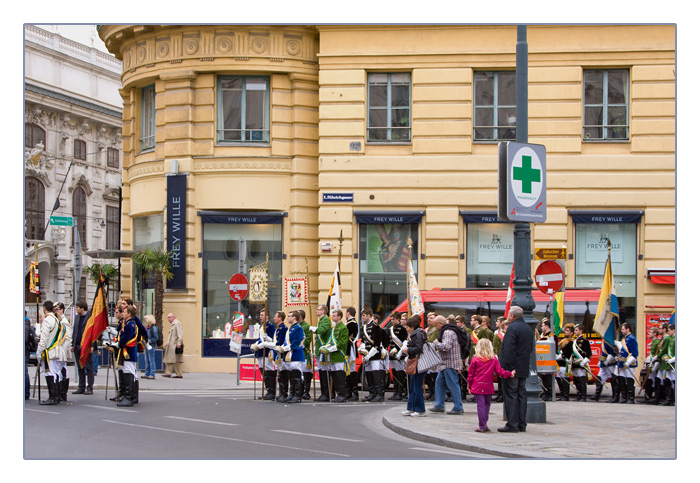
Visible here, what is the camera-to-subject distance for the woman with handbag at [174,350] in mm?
28172

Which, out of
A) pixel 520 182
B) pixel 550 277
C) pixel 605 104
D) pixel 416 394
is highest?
pixel 605 104

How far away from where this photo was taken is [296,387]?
2156cm

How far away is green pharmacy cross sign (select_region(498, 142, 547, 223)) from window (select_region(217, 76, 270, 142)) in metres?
15.7

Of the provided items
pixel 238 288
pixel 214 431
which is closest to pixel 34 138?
pixel 238 288

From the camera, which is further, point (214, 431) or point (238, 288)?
point (238, 288)

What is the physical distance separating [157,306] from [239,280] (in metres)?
4.78

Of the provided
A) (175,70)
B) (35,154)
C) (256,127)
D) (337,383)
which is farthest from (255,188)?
(337,383)

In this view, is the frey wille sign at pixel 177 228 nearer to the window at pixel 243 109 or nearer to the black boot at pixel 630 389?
the window at pixel 243 109

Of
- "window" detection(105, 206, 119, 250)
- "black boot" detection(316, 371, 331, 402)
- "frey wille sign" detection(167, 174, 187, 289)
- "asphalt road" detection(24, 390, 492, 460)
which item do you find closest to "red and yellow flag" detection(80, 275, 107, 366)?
"asphalt road" detection(24, 390, 492, 460)

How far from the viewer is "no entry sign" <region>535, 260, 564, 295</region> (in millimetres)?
18453

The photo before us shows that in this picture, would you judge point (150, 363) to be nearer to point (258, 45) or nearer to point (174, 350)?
point (174, 350)

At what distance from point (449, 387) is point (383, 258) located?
11.5 meters

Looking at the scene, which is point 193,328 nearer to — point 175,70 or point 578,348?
point 175,70

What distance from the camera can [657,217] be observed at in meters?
28.7
